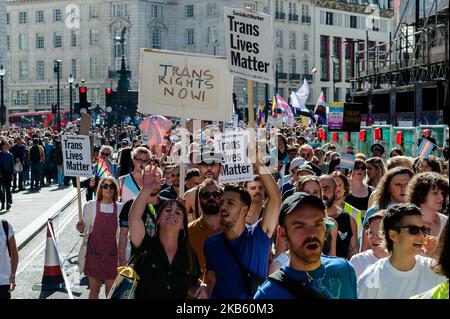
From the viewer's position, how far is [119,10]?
308 feet

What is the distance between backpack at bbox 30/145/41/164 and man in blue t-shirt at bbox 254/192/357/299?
81.2 ft

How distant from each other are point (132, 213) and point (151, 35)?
88335 mm

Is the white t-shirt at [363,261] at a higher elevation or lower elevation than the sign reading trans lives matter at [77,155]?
lower

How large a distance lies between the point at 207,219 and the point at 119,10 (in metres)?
87.9

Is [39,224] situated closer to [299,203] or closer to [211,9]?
[299,203]

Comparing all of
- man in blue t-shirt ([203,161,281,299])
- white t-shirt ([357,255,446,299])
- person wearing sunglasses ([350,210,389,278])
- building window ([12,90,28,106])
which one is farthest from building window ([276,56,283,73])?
white t-shirt ([357,255,446,299])

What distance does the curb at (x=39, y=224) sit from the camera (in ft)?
53.5

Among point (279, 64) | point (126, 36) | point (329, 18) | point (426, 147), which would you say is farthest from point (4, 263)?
point (329, 18)

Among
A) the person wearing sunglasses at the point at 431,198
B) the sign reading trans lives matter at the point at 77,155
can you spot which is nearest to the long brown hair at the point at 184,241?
the person wearing sunglasses at the point at 431,198

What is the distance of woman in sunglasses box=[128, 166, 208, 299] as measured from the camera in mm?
6266

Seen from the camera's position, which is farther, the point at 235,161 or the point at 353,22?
the point at 353,22

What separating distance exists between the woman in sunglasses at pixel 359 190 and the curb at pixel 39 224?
6384 mm

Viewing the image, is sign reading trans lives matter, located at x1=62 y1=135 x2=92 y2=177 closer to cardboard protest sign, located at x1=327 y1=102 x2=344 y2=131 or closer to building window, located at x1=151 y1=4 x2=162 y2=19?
cardboard protest sign, located at x1=327 y1=102 x2=344 y2=131

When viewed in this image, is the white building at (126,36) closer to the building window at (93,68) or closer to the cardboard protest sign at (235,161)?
the building window at (93,68)
